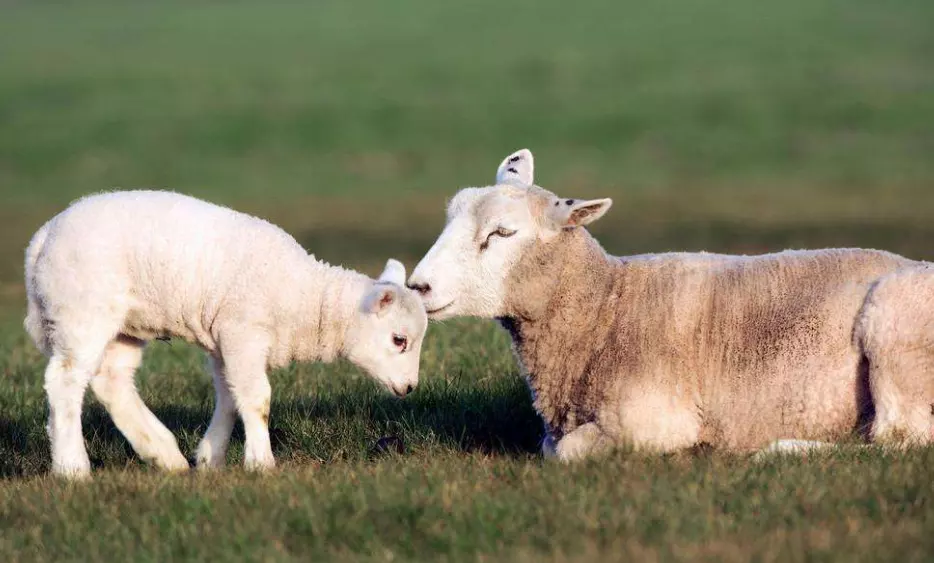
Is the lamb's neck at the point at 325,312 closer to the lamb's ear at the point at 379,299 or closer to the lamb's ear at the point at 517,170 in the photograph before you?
the lamb's ear at the point at 379,299

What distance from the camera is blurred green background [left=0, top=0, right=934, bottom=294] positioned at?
28.3m

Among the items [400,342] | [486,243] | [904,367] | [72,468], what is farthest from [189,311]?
[904,367]

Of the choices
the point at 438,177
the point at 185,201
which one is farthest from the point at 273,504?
the point at 438,177

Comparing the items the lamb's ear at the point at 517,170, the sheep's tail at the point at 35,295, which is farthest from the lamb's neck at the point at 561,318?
the sheep's tail at the point at 35,295

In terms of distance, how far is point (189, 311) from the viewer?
25.2ft

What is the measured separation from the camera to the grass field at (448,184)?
5.87 meters

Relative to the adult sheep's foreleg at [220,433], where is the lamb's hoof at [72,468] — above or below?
below

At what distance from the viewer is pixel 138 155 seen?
37.4m

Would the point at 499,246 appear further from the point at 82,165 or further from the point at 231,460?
the point at 82,165

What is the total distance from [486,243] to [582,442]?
1.12 m

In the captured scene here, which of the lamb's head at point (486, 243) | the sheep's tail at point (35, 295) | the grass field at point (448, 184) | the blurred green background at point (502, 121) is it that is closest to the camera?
the grass field at point (448, 184)

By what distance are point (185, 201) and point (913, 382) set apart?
391cm

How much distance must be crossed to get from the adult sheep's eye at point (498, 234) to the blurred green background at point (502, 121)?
1318 centimetres

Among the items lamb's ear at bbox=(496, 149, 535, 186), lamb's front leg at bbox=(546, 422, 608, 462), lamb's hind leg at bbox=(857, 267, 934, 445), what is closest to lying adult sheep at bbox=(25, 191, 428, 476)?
lamb's ear at bbox=(496, 149, 535, 186)
